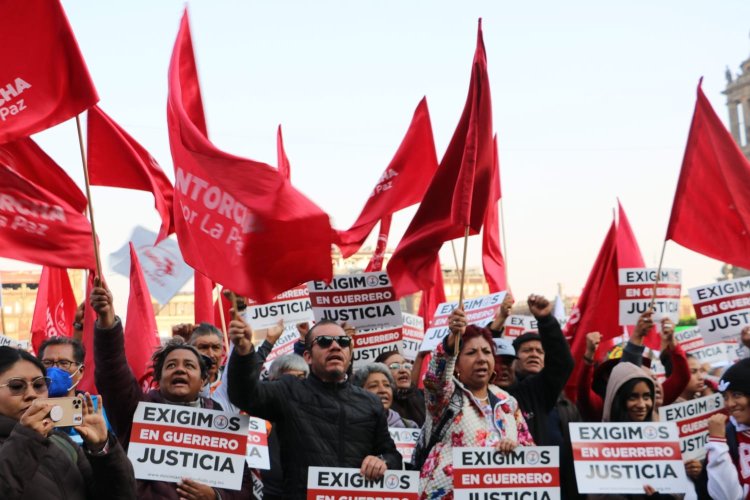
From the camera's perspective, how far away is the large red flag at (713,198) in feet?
28.8

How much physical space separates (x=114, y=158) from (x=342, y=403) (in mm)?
3992

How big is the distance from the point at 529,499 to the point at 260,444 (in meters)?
1.74

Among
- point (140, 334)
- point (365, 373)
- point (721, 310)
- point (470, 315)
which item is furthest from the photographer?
point (470, 315)

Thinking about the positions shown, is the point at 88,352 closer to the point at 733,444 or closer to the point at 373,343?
the point at 373,343

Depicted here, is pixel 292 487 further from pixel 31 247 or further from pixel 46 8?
pixel 46 8

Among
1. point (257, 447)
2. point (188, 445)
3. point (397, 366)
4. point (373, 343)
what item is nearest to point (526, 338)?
point (397, 366)

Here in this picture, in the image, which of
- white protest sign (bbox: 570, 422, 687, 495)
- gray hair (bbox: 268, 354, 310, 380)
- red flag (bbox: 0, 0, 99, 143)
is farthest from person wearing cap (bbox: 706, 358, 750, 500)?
red flag (bbox: 0, 0, 99, 143)

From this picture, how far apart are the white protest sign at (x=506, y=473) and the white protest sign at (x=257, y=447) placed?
53.3 inches

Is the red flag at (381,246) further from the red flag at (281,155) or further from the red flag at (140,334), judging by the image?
the red flag at (140,334)

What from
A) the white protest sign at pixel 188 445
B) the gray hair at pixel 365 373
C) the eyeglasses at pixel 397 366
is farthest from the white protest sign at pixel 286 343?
the white protest sign at pixel 188 445

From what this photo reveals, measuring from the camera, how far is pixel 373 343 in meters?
9.48

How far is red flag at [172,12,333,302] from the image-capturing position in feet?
20.6

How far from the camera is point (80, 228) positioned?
24.8ft

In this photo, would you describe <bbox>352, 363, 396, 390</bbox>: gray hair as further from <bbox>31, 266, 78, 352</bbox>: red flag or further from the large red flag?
<bbox>31, 266, 78, 352</bbox>: red flag
